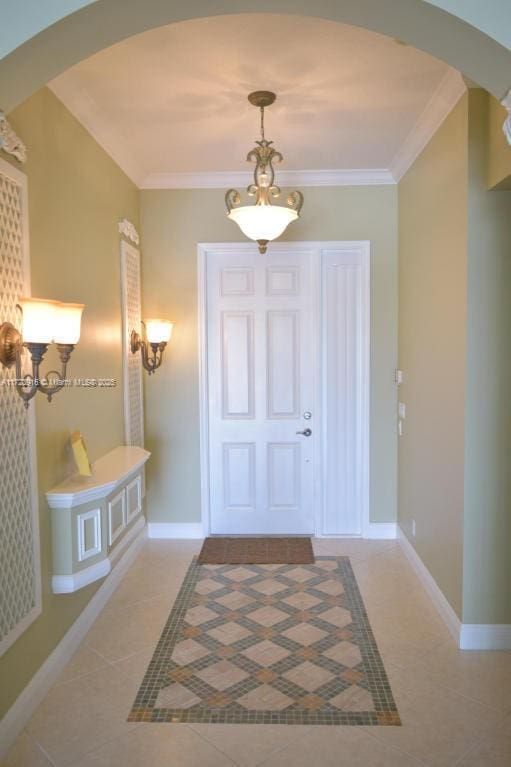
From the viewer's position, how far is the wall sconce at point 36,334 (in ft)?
6.84

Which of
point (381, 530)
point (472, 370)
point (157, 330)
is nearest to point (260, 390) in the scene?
point (157, 330)

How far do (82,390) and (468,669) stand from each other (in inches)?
93.4

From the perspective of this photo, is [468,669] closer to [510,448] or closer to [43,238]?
[510,448]

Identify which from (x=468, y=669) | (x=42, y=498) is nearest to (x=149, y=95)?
(x=42, y=498)

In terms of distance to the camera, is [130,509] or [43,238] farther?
[130,509]

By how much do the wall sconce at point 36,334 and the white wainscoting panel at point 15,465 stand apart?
49mm

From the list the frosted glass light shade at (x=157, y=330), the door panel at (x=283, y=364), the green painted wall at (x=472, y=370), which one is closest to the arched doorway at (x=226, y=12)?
the green painted wall at (x=472, y=370)

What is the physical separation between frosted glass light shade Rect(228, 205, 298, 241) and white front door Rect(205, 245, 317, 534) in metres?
1.28

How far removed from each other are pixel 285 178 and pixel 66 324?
8.63ft

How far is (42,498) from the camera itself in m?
2.49

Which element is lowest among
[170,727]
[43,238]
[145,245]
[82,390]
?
[170,727]

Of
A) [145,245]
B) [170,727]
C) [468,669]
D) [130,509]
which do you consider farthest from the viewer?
[145,245]

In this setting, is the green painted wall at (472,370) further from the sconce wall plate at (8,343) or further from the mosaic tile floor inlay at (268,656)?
the sconce wall plate at (8,343)

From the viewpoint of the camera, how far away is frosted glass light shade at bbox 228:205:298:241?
117 inches
